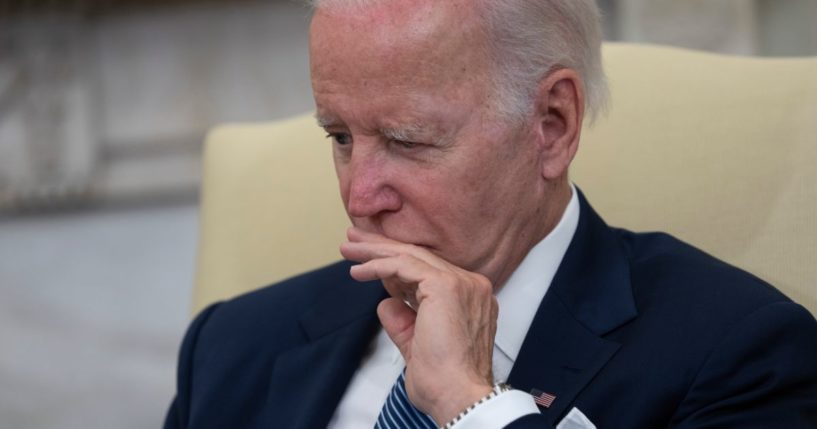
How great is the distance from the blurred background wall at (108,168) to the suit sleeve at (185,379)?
194cm

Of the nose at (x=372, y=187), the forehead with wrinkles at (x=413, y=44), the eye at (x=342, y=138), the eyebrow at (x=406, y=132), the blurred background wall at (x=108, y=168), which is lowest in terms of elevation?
the blurred background wall at (x=108, y=168)

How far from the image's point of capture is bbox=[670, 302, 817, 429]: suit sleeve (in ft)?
4.72

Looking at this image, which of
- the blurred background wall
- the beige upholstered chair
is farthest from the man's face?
the blurred background wall

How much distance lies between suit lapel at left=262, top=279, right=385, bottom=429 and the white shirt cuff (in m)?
0.37

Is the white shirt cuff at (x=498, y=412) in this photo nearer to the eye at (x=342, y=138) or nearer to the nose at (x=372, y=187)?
the nose at (x=372, y=187)

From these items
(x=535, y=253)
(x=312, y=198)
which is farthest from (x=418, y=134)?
(x=312, y=198)

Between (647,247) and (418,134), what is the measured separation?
0.43 metres

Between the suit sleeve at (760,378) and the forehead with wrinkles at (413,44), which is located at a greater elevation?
the forehead with wrinkles at (413,44)

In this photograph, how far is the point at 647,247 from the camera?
69.4 inches

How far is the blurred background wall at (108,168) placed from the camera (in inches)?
154

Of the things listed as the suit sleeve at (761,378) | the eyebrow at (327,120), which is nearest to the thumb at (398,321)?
the eyebrow at (327,120)

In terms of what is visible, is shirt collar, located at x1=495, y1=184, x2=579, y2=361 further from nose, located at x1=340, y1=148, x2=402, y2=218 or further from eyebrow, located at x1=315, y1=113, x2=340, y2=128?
eyebrow, located at x1=315, y1=113, x2=340, y2=128

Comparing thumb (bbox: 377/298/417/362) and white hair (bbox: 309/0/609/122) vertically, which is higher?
white hair (bbox: 309/0/609/122)

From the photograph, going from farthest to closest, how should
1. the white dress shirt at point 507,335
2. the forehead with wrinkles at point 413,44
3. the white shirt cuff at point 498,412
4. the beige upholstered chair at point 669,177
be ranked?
1. the beige upholstered chair at point 669,177
2. the white dress shirt at point 507,335
3. the forehead with wrinkles at point 413,44
4. the white shirt cuff at point 498,412
